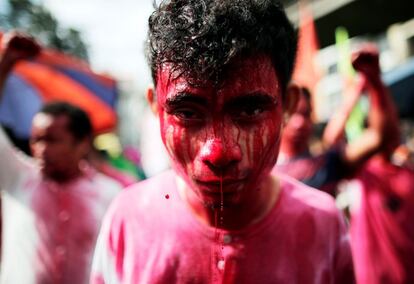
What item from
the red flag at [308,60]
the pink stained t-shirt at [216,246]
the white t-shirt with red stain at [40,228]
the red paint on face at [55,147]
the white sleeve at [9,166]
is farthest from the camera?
the red flag at [308,60]

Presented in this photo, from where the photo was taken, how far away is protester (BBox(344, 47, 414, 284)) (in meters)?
Result: 2.61

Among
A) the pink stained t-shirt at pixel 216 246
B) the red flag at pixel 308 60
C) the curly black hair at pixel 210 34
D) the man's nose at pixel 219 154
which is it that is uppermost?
the red flag at pixel 308 60

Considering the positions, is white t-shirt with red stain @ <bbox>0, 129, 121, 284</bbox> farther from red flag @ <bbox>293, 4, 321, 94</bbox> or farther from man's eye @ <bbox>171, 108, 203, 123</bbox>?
red flag @ <bbox>293, 4, 321, 94</bbox>

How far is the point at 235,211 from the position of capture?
4.31ft

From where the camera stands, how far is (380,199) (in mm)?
2691

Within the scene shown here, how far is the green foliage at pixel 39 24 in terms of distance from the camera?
11.2 m

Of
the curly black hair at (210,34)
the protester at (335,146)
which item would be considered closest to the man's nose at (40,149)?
the protester at (335,146)

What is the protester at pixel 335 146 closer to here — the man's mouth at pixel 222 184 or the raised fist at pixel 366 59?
the raised fist at pixel 366 59

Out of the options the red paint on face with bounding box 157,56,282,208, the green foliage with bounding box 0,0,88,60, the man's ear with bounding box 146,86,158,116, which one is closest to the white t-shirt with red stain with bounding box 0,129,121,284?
the man's ear with bounding box 146,86,158,116

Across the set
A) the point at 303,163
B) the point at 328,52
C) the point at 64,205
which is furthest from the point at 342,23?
the point at 64,205

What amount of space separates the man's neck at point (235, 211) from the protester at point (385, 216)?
1.46 meters

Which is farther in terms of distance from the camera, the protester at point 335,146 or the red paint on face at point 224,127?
the protester at point 335,146

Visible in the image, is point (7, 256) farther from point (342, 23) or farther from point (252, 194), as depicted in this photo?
point (342, 23)

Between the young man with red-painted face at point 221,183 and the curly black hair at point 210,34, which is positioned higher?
the curly black hair at point 210,34
